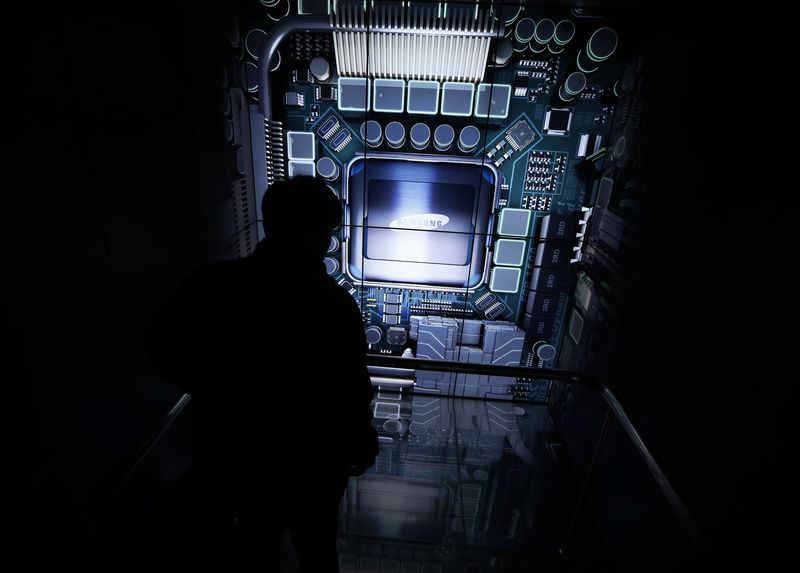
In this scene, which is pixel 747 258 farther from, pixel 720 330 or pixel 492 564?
pixel 492 564

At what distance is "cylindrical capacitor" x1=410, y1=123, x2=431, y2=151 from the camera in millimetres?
2873

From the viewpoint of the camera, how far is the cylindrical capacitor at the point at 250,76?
272 centimetres

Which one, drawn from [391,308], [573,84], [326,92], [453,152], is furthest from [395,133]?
[391,308]

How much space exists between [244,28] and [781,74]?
2.98 metres

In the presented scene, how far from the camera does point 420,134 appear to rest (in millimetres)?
2887

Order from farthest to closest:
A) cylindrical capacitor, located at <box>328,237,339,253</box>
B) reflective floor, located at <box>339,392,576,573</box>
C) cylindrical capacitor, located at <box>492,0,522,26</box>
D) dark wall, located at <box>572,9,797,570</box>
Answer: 1. cylindrical capacitor, located at <box>328,237,339,253</box>
2. cylindrical capacitor, located at <box>492,0,522,26</box>
3. reflective floor, located at <box>339,392,576,573</box>
4. dark wall, located at <box>572,9,797,570</box>

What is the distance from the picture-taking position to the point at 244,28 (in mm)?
2662

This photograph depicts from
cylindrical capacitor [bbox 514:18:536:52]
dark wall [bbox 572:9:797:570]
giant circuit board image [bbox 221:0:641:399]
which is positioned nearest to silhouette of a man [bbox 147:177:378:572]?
dark wall [bbox 572:9:797:570]

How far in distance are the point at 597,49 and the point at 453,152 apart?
1.18 meters

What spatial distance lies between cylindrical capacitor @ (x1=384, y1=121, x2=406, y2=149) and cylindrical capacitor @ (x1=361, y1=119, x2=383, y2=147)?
55mm

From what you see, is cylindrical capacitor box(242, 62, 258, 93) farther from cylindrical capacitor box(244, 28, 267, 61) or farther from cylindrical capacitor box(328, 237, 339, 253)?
cylindrical capacitor box(328, 237, 339, 253)

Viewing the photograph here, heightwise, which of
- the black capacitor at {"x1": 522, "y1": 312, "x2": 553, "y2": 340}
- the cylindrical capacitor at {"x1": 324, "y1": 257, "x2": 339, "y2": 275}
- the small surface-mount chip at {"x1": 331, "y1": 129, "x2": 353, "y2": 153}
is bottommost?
the black capacitor at {"x1": 522, "y1": 312, "x2": 553, "y2": 340}

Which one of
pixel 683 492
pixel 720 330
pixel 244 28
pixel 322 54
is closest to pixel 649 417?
pixel 683 492

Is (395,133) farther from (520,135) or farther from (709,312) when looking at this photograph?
(709,312)
